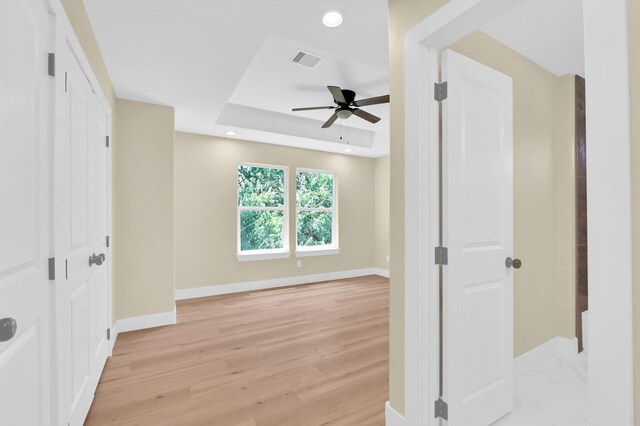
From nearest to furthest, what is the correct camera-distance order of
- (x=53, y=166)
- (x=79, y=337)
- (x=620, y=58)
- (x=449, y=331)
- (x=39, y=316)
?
1. (x=620, y=58)
2. (x=39, y=316)
3. (x=53, y=166)
4. (x=449, y=331)
5. (x=79, y=337)

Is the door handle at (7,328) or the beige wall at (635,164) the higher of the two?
the beige wall at (635,164)

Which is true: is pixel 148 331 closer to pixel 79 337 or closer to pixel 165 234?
pixel 165 234

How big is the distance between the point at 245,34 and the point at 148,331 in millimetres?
3088

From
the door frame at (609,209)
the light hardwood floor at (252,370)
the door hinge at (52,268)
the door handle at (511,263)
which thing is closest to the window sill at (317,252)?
the light hardwood floor at (252,370)

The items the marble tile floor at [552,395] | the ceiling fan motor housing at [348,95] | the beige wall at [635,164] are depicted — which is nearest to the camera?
the beige wall at [635,164]

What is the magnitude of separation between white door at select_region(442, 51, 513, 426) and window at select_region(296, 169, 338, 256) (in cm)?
401

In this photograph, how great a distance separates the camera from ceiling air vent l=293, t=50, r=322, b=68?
2666 mm

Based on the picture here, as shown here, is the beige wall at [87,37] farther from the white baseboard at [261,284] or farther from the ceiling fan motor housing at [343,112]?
the white baseboard at [261,284]

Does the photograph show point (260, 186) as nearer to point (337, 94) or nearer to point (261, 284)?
point (261, 284)

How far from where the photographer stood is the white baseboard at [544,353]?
234 cm

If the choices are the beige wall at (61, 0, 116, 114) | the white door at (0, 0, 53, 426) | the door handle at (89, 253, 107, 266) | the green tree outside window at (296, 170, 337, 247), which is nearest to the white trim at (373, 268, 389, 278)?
the green tree outside window at (296, 170, 337, 247)

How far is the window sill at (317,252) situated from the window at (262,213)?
0.27 m

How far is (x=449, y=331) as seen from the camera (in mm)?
1566

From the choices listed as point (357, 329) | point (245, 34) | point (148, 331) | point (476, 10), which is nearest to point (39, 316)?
point (245, 34)
